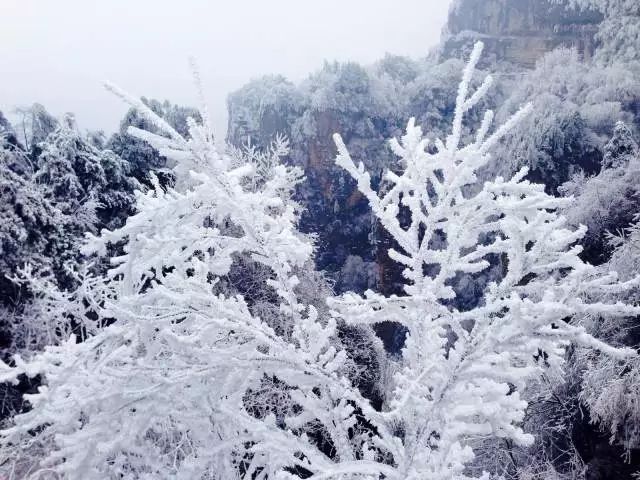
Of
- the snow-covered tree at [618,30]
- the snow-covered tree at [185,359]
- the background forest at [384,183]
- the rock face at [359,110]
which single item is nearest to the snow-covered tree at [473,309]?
the background forest at [384,183]

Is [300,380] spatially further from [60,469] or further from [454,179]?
[454,179]

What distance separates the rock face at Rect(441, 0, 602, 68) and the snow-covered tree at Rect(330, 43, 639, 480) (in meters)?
35.0

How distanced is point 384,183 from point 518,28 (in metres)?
20.7

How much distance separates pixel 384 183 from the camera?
23.2 metres

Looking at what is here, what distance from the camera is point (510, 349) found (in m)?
2.43

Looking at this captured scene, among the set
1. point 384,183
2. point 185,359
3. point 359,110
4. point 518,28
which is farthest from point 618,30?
point 185,359

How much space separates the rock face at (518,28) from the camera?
1248 inches

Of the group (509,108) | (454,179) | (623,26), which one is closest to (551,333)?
(454,179)

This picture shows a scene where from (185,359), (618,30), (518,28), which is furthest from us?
(518,28)

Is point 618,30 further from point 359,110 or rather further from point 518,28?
point 359,110

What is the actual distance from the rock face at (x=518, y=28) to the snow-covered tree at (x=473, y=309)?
3502 centimetres

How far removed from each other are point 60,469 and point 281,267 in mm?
1604

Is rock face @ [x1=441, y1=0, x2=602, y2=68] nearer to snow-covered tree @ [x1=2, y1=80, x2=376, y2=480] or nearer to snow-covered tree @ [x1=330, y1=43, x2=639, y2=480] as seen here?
snow-covered tree @ [x1=330, y1=43, x2=639, y2=480]

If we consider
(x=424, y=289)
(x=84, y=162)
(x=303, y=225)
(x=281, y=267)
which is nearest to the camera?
(x=424, y=289)
